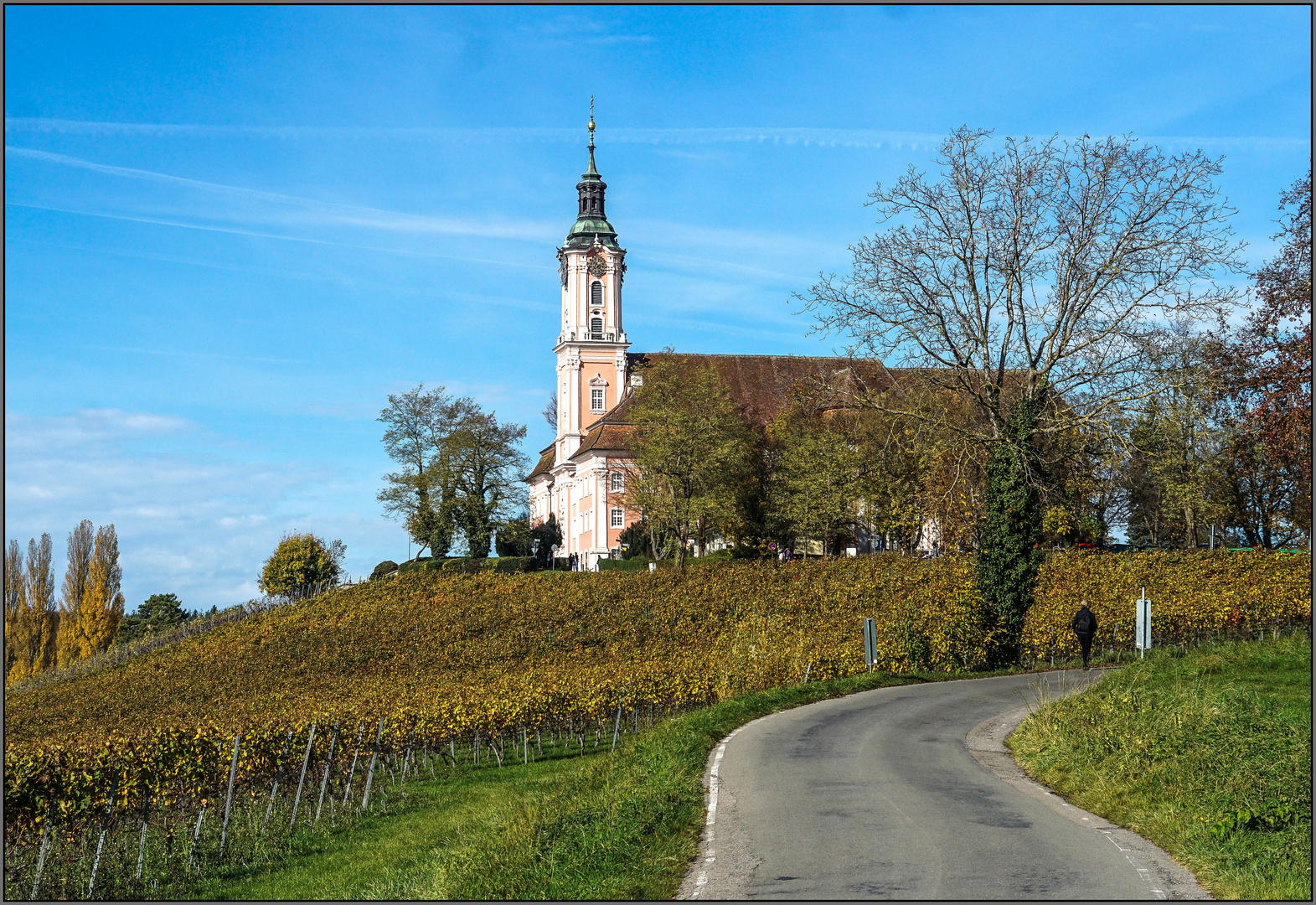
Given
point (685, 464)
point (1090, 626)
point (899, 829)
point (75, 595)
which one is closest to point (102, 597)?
point (75, 595)

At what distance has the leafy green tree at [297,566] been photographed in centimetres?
7394

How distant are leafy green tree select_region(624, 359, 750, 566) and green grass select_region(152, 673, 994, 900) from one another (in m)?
33.6

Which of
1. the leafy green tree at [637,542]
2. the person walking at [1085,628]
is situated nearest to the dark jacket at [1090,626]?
the person walking at [1085,628]

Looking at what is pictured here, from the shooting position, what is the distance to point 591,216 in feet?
278

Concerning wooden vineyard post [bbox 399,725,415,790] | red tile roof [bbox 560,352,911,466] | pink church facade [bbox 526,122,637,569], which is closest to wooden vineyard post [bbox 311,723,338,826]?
wooden vineyard post [bbox 399,725,415,790]

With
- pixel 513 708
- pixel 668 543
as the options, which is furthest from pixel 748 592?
pixel 513 708

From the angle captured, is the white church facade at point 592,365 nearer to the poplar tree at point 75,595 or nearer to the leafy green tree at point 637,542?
the leafy green tree at point 637,542

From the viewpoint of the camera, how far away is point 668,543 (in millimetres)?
57094

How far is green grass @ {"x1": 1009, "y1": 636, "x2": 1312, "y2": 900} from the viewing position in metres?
9.50

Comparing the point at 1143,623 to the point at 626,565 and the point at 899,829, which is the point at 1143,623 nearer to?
Answer: the point at 899,829

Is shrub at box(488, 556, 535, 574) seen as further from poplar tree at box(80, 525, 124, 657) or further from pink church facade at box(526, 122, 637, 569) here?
poplar tree at box(80, 525, 124, 657)

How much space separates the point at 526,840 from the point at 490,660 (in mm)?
29137

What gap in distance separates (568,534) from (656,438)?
26392mm

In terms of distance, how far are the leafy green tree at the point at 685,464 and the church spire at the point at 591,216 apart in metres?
27.6
